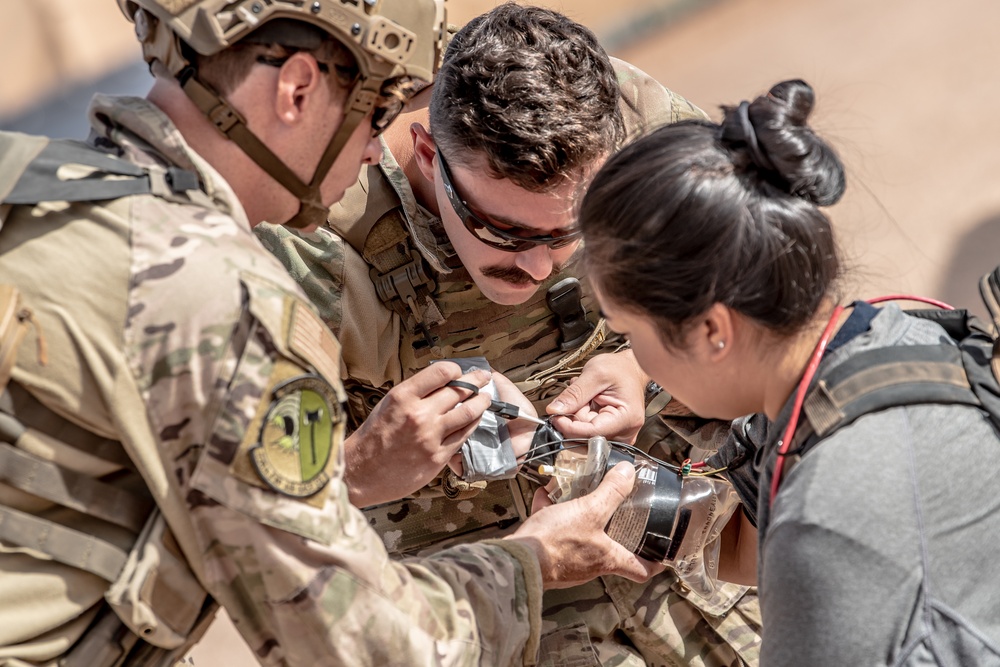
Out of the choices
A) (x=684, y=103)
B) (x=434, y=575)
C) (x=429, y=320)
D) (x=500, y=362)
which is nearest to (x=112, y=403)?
(x=434, y=575)

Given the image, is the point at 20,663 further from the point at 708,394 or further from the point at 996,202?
the point at 996,202

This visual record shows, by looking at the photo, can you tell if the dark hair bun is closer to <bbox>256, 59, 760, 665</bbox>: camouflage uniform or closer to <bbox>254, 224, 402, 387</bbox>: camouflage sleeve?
<bbox>256, 59, 760, 665</bbox>: camouflage uniform

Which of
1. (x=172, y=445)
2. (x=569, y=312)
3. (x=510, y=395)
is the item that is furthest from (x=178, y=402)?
(x=569, y=312)

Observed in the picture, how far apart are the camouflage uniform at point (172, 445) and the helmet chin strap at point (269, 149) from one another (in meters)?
0.24

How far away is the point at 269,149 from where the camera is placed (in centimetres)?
246

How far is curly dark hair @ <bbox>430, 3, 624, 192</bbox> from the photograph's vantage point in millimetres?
3195

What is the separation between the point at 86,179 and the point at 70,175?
0.03m

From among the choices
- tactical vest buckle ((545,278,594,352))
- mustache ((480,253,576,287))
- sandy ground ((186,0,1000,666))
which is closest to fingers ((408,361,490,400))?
mustache ((480,253,576,287))

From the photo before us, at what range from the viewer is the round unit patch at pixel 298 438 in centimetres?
206

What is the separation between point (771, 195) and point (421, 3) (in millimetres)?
969

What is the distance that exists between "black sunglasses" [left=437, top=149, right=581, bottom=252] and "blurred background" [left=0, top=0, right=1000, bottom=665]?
4209mm

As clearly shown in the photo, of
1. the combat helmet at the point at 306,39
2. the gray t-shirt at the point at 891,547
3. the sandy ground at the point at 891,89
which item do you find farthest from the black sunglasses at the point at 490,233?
the sandy ground at the point at 891,89

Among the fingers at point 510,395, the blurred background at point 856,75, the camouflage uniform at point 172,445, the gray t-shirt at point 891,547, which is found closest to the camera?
the gray t-shirt at point 891,547

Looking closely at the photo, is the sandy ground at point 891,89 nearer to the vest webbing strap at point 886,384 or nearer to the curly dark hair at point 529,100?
the curly dark hair at point 529,100
